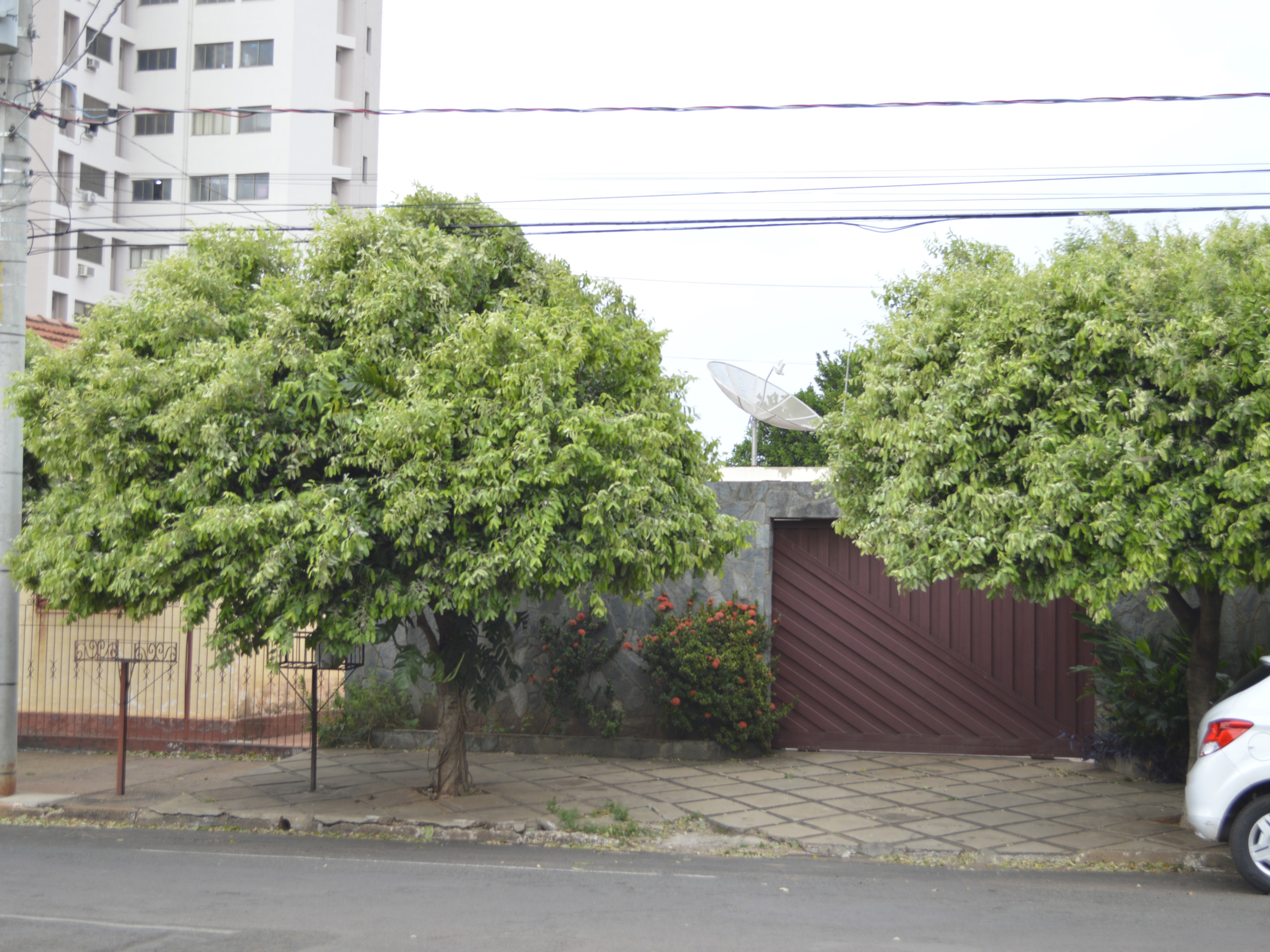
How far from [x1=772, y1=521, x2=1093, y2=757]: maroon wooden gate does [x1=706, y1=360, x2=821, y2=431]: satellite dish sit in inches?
76.6

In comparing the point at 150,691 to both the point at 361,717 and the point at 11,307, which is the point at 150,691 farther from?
the point at 11,307

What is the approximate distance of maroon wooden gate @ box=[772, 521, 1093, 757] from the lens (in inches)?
435

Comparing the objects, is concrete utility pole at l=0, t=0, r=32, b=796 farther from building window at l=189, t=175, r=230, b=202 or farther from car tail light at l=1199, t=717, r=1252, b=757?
building window at l=189, t=175, r=230, b=202

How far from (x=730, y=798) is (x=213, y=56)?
3897 centimetres

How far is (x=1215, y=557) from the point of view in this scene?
666 centimetres

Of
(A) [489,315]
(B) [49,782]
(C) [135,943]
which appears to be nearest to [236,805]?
(B) [49,782]

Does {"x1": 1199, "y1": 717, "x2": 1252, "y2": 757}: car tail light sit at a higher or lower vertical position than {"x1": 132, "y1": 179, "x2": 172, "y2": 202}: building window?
lower

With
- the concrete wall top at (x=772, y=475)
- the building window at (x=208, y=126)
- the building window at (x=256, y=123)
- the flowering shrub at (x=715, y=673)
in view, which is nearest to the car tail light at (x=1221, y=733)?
the flowering shrub at (x=715, y=673)

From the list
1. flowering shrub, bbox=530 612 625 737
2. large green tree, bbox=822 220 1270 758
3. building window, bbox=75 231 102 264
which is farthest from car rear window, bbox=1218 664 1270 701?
building window, bbox=75 231 102 264

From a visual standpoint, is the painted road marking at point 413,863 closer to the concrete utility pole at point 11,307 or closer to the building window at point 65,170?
the concrete utility pole at point 11,307

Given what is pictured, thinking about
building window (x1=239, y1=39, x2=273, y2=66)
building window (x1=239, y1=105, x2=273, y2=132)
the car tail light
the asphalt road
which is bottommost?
the asphalt road

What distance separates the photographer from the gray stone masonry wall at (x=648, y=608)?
11188 millimetres

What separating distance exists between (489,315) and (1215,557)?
5015 millimetres

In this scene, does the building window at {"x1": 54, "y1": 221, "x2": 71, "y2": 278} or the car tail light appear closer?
the car tail light
